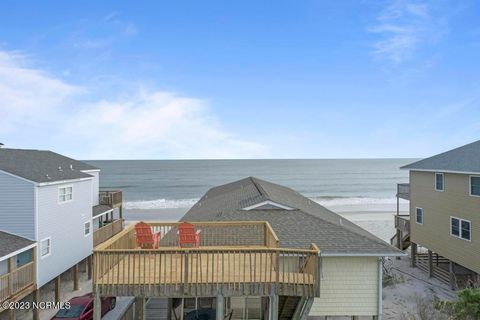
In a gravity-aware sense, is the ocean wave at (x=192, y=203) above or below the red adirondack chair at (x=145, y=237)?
below

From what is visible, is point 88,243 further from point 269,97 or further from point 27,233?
point 269,97

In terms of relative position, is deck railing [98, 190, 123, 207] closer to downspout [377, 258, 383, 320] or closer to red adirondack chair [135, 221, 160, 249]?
red adirondack chair [135, 221, 160, 249]

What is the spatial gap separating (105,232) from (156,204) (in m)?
33.5

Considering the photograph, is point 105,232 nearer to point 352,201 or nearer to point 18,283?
point 18,283

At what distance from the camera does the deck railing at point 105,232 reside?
20.9 metres

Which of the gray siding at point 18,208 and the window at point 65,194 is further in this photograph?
the window at point 65,194

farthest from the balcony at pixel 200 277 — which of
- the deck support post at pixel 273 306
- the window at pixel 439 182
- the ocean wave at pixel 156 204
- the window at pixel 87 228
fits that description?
the ocean wave at pixel 156 204

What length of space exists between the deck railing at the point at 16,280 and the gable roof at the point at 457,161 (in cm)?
1996

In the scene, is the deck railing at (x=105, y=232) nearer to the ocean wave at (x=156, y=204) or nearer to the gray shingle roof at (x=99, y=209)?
the gray shingle roof at (x=99, y=209)

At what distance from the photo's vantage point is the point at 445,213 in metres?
18.0

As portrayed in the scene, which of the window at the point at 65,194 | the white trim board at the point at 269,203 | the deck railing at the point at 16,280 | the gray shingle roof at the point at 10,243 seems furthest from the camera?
the window at the point at 65,194

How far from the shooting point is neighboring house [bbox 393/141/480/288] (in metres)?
15.9

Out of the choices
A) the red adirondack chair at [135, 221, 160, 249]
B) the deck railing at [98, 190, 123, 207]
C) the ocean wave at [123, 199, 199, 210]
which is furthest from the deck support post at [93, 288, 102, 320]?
the ocean wave at [123, 199, 199, 210]

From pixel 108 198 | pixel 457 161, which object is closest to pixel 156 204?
pixel 108 198
